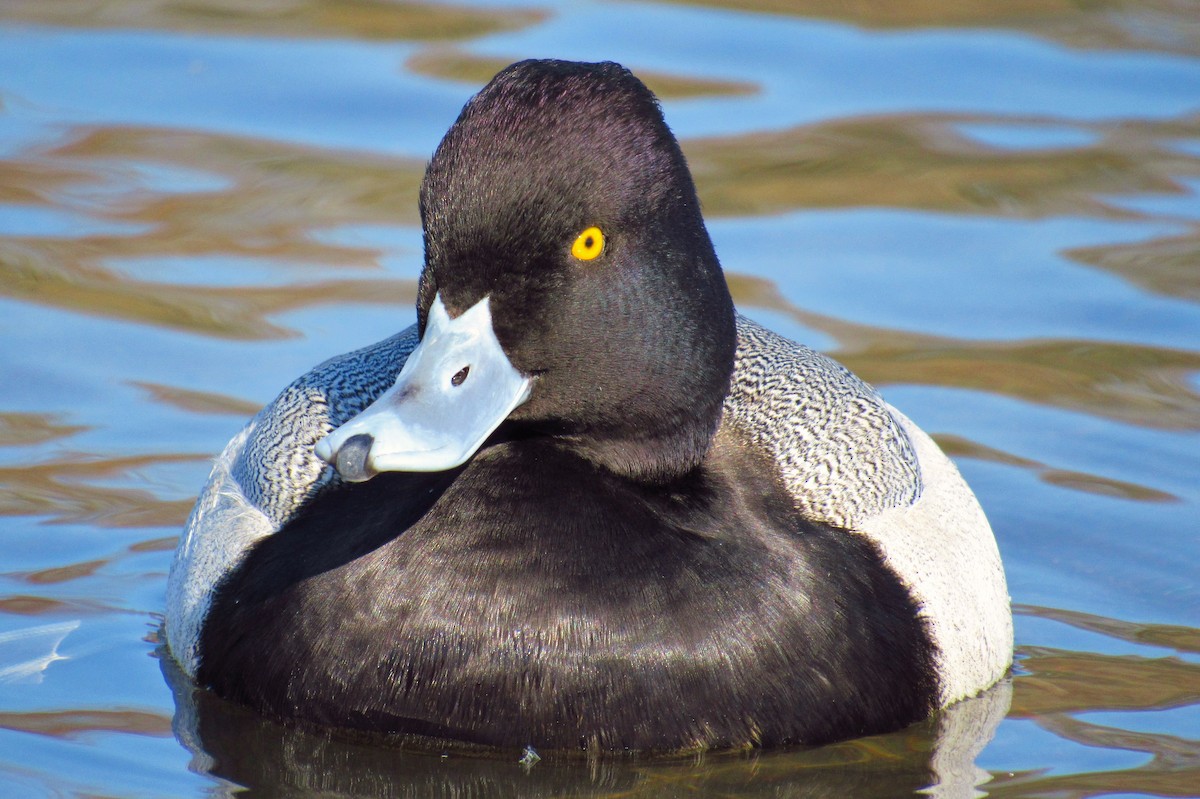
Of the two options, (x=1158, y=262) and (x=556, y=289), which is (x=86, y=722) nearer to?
(x=556, y=289)

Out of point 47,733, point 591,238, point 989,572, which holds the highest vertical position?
point 591,238

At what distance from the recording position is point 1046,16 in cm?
1216

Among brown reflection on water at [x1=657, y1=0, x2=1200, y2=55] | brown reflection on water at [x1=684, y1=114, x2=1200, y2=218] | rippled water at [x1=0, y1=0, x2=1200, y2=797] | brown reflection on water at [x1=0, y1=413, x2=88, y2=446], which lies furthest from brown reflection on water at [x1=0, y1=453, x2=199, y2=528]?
brown reflection on water at [x1=657, y1=0, x2=1200, y2=55]

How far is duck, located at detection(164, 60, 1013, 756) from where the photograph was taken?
4688mm

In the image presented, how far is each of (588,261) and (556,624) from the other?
2.91ft

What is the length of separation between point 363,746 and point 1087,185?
6.37m

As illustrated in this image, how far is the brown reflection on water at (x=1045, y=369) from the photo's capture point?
785cm

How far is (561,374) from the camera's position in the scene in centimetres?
488

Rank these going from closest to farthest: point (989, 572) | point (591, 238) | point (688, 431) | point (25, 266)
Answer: point (591, 238), point (688, 431), point (989, 572), point (25, 266)

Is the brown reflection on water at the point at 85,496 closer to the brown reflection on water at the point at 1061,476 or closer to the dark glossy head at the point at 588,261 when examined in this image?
the dark glossy head at the point at 588,261

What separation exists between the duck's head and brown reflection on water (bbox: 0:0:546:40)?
23.4ft

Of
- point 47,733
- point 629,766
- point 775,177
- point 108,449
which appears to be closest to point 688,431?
point 629,766

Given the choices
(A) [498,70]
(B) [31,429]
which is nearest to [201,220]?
(A) [498,70]

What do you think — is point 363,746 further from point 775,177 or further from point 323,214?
point 775,177
